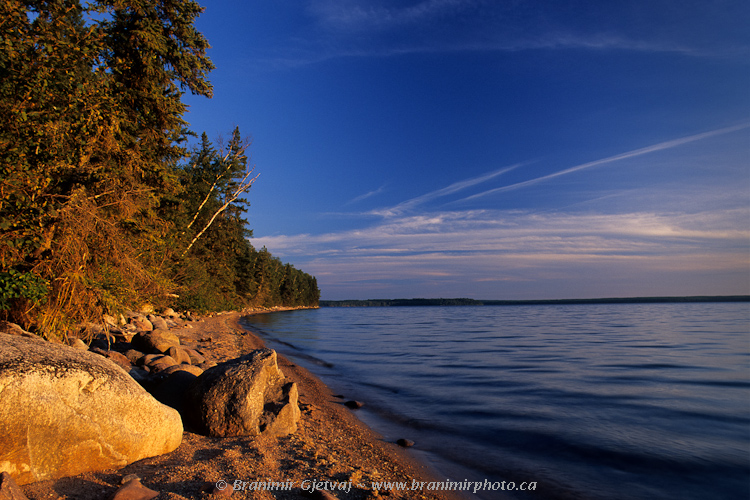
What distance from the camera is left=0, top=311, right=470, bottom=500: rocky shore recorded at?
12.3ft

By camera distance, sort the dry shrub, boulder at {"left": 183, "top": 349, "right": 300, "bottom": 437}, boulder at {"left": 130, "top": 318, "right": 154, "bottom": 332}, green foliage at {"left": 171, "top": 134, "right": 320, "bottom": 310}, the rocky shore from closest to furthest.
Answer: the rocky shore < boulder at {"left": 183, "top": 349, "right": 300, "bottom": 437} < the dry shrub < boulder at {"left": 130, "top": 318, "right": 154, "bottom": 332} < green foliage at {"left": 171, "top": 134, "right": 320, "bottom": 310}

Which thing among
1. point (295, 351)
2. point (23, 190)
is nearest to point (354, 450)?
point (23, 190)

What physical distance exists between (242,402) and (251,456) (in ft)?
3.47

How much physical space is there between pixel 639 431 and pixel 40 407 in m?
10.0

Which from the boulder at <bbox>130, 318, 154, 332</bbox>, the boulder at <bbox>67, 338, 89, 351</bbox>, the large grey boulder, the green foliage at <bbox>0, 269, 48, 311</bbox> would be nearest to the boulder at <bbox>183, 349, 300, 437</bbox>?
the large grey boulder

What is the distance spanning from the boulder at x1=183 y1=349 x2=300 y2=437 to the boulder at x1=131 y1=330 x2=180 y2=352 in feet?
15.1

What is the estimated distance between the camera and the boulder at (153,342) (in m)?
9.98

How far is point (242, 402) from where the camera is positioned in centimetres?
577

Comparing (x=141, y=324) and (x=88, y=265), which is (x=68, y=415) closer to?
(x=88, y=265)

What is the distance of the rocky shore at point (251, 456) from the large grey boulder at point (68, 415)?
6 cm

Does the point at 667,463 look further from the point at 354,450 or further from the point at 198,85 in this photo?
the point at 198,85

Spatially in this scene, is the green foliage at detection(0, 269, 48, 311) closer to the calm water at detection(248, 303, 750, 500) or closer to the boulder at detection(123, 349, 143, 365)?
the boulder at detection(123, 349, 143, 365)

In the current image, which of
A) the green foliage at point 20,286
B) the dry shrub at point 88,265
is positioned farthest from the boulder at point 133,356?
the green foliage at point 20,286

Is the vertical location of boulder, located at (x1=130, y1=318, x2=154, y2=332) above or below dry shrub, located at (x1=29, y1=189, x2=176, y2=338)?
below
